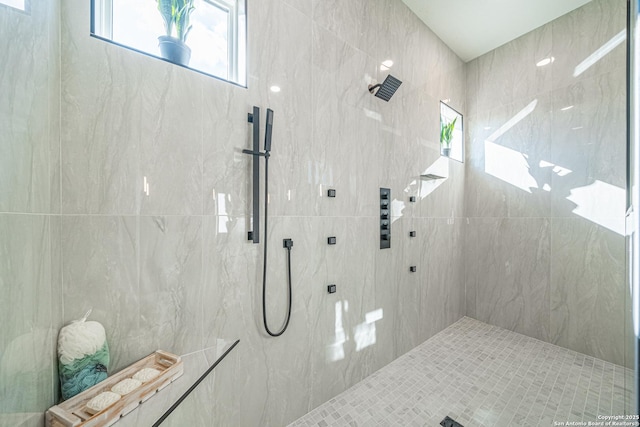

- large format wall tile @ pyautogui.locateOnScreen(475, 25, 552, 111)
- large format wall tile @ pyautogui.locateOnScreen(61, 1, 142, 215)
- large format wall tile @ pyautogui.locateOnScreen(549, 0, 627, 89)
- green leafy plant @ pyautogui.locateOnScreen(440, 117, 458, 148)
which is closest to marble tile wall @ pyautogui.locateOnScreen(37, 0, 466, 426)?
large format wall tile @ pyautogui.locateOnScreen(61, 1, 142, 215)

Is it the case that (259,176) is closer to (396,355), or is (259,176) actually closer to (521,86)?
(396,355)

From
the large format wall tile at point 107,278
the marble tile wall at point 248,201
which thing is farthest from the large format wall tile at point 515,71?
the large format wall tile at point 107,278

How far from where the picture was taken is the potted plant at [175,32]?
116cm

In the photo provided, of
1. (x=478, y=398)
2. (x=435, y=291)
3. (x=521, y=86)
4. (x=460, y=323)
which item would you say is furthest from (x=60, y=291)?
(x=521, y=86)

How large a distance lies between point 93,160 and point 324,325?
5.03ft

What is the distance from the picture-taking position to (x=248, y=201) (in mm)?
1356

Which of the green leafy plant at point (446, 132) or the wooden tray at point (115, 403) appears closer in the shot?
the wooden tray at point (115, 403)

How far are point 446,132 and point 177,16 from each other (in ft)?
8.93

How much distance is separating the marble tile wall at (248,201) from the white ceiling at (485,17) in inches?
7.1

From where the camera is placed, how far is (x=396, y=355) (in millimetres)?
2254

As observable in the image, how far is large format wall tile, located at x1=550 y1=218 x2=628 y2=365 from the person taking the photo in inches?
86.1

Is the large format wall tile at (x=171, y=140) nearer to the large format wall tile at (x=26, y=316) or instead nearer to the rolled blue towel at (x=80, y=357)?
the large format wall tile at (x=26, y=316)

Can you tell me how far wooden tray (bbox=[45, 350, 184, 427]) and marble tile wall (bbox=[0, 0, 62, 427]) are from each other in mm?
71

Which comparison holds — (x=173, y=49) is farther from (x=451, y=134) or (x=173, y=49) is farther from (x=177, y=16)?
(x=451, y=134)
